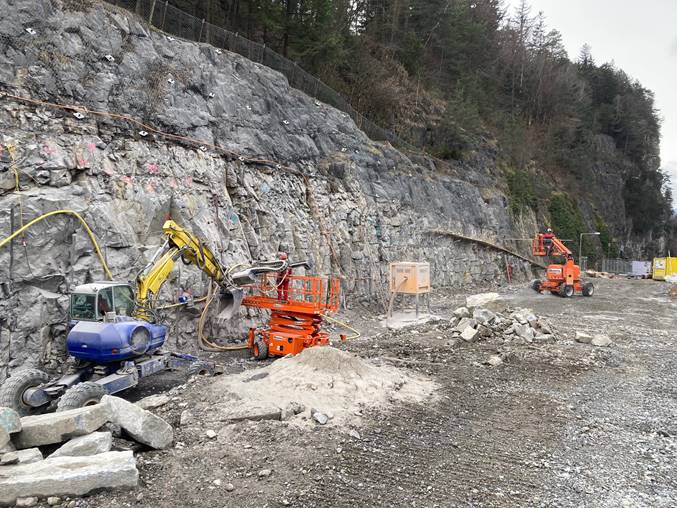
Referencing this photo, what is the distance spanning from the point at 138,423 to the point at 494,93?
146 ft

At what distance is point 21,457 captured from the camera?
15.5 ft

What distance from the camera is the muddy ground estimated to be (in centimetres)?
495

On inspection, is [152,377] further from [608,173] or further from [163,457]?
[608,173]

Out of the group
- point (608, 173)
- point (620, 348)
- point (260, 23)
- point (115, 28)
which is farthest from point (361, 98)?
point (608, 173)

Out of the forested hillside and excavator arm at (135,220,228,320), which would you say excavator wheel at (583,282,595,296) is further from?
excavator arm at (135,220,228,320)

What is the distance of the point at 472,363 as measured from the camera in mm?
10109

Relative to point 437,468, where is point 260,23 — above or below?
above

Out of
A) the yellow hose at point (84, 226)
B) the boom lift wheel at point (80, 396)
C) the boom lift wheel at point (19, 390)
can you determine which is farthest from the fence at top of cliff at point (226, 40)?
the boom lift wheel at point (80, 396)

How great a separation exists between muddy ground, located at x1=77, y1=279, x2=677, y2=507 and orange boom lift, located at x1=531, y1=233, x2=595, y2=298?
601 inches

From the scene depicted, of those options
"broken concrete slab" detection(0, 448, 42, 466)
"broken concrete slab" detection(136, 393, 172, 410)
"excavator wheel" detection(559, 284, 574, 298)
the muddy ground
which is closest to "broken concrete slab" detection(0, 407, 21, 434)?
"broken concrete slab" detection(0, 448, 42, 466)

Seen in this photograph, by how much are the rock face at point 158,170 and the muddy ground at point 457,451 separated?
404 centimetres

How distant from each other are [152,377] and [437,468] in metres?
6.25

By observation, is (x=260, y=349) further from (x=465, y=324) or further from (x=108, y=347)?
(x=465, y=324)

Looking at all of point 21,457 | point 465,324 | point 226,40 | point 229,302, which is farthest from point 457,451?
point 226,40
